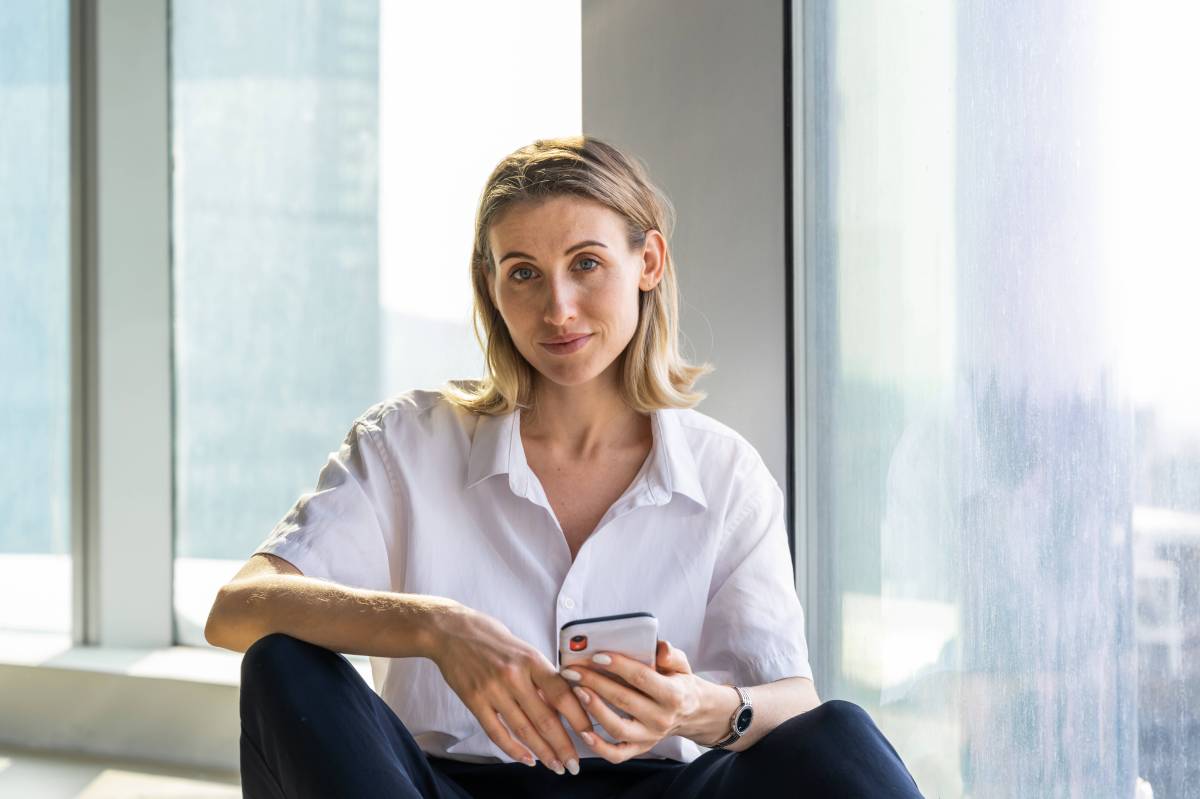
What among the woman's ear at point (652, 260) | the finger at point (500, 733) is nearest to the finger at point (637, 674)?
the finger at point (500, 733)

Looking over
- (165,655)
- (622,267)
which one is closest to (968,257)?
(622,267)

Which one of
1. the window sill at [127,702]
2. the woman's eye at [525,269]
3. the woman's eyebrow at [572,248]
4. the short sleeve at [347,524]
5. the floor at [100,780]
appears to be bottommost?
the floor at [100,780]

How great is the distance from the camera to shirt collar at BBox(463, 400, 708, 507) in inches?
59.9

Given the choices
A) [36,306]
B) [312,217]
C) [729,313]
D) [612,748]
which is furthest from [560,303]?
[36,306]

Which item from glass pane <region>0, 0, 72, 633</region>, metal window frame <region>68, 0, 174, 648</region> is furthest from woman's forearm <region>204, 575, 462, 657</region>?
glass pane <region>0, 0, 72, 633</region>

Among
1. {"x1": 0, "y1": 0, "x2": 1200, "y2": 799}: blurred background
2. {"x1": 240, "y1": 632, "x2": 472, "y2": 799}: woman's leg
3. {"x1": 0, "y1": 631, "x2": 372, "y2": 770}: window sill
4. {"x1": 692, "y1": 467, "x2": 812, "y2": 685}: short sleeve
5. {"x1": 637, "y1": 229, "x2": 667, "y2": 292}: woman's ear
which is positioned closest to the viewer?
{"x1": 240, "y1": 632, "x2": 472, "y2": 799}: woman's leg

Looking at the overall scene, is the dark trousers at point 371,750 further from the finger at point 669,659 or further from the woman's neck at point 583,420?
A: the woman's neck at point 583,420

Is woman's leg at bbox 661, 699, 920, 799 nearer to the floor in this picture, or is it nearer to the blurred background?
the blurred background

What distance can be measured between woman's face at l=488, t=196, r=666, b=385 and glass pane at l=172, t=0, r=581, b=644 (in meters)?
0.87

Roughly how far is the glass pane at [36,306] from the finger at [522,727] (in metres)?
2.02

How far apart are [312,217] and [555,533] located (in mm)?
1399

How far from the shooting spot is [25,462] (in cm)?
285

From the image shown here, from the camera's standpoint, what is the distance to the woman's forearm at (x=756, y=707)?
127 cm

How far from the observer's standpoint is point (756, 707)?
4.35ft
